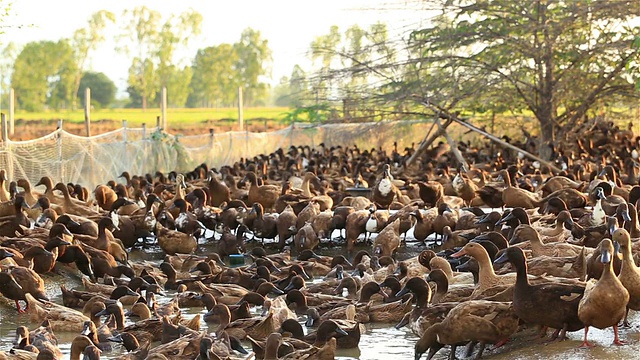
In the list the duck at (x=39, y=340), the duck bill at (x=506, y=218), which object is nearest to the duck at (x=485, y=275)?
the duck at (x=39, y=340)

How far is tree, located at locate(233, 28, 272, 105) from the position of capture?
108 m

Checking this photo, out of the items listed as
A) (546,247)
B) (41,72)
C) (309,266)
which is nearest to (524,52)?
(309,266)

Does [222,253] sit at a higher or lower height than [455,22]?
lower

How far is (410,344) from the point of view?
11.9 m

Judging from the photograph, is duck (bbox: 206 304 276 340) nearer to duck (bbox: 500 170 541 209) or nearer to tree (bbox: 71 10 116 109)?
duck (bbox: 500 170 541 209)

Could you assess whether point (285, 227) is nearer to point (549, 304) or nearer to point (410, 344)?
point (410, 344)

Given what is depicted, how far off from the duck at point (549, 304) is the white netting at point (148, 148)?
46.9ft

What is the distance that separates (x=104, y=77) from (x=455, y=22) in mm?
90620

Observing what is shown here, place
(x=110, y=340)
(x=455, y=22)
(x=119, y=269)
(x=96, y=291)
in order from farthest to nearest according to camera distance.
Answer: (x=455, y=22) → (x=119, y=269) → (x=96, y=291) → (x=110, y=340)

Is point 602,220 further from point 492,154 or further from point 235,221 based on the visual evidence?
point 492,154

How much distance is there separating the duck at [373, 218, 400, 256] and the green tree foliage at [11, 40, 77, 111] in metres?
75.6

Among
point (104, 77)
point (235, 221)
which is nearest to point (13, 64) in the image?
point (104, 77)

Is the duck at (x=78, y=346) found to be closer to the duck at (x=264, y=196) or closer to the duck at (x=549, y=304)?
the duck at (x=549, y=304)

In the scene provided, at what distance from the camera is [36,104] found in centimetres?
9025
